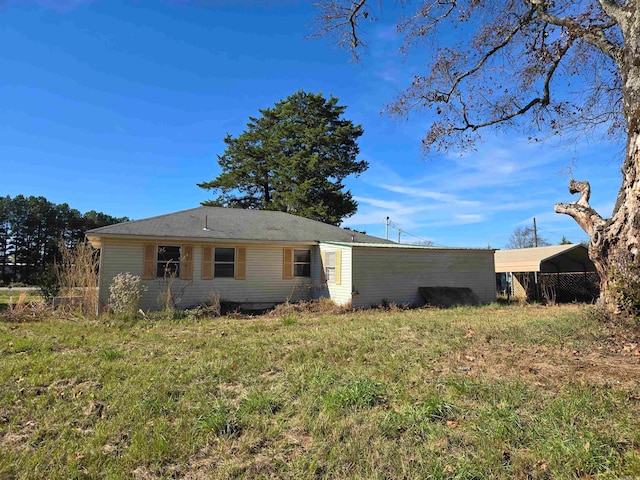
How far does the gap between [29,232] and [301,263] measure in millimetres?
33866

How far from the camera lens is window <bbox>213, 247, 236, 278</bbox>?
13633 millimetres

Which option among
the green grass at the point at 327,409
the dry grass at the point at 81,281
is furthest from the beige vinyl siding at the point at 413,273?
the dry grass at the point at 81,281

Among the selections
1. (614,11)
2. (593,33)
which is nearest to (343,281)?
(593,33)

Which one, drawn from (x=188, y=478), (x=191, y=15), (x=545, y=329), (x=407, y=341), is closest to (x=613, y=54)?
(x=545, y=329)

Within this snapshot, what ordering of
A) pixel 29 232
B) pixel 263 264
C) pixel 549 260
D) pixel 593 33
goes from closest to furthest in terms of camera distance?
pixel 593 33, pixel 263 264, pixel 549 260, pixel 29 232

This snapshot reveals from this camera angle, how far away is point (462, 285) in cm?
1539

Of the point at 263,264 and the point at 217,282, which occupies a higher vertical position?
the point at 263,264

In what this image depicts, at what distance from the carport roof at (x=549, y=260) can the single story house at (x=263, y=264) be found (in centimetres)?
304

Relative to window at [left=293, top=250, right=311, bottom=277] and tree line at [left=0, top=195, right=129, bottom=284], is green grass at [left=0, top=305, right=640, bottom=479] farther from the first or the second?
tree line at [left=0, top=195, right=129, bottom=284]

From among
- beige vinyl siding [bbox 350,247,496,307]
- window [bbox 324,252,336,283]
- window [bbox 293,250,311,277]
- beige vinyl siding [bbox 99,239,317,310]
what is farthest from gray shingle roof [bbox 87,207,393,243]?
beige vinyl siding [bbox 350,247,496,307]

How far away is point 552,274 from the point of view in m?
18.8

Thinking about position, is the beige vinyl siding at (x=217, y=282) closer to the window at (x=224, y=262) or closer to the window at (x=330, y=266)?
the window at (x=224, y=262)

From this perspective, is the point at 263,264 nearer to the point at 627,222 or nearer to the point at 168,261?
the point at 168,261

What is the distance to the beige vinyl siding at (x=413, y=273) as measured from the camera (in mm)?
13383
